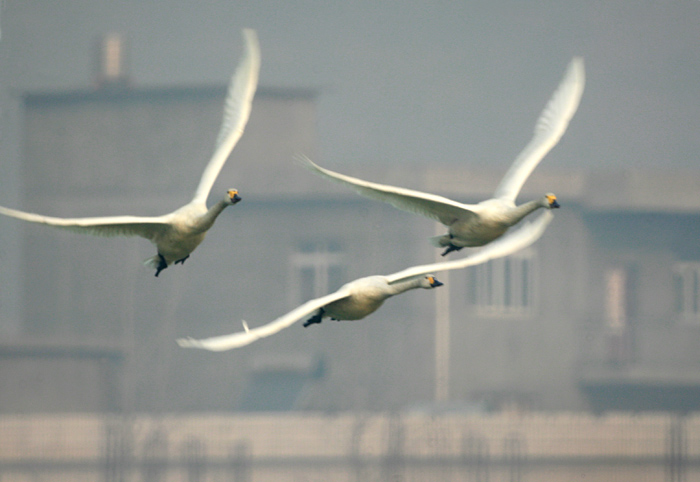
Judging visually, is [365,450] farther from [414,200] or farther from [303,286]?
[414,200]

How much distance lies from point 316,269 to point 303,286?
108 cm

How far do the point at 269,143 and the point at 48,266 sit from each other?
13.5 meters

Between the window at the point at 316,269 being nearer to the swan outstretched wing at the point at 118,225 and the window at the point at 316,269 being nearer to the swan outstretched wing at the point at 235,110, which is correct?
the swan outstretched wing at the point at 235,110

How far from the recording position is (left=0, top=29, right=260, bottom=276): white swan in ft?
46.0

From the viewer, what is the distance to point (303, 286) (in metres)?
65.6

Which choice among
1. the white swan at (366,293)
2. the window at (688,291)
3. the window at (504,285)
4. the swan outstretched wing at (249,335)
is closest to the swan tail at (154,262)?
the white swan at (366,293)

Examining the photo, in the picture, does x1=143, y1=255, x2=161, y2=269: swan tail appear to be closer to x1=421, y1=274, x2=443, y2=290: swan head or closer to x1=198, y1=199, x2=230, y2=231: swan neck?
x1=198, y1=199, x2=230, y2=231: swan neck

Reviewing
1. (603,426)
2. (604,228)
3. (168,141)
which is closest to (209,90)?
(168,141)

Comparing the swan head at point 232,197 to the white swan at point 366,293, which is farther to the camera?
the swan head at point 232,197

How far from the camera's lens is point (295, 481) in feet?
173

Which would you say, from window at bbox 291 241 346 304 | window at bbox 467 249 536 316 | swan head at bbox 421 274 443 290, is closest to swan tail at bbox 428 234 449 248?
swan head at bbox 421 274 443 290

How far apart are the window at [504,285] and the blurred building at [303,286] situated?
0.25 ft

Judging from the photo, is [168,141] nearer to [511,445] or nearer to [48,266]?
[48,266]

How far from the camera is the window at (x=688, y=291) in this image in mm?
64625
